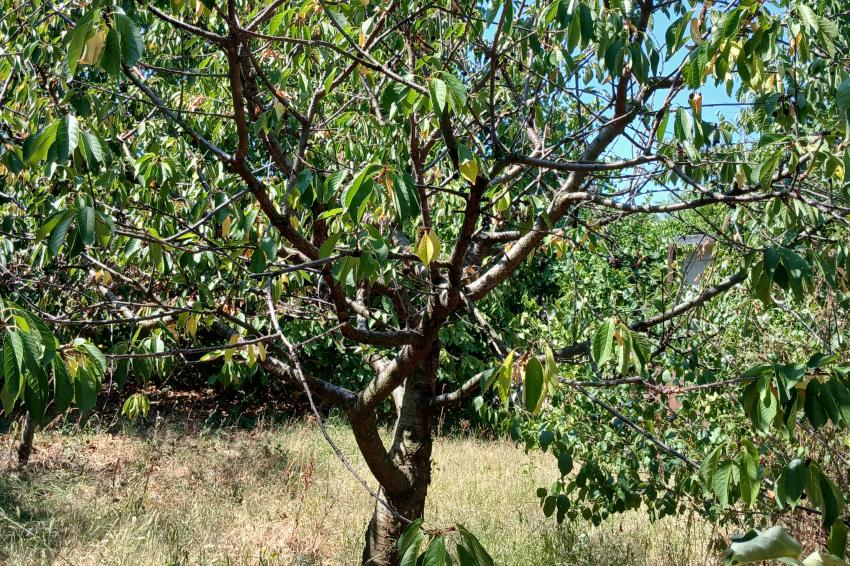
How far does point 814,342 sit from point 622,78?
231 centimetres

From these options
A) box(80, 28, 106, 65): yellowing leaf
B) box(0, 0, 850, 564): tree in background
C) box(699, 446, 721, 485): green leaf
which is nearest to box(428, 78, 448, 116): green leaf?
box(0, 0, 850, 564): tree in background

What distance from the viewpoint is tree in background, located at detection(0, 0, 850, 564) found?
5.46ft

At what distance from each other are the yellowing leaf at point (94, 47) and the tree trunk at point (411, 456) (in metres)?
1.95

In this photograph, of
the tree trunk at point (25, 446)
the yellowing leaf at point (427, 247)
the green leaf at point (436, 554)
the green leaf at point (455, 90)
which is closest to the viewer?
the green leaf at point (436, 554)

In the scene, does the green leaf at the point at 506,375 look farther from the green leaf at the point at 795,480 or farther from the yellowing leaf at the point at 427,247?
the green leaf at the point at 795,480

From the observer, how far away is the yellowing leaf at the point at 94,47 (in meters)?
1.51

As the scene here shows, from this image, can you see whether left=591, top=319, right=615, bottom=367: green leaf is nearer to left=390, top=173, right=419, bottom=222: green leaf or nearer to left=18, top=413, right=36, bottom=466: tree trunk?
left=390, top=173, right=419, bottom=222: green leaf

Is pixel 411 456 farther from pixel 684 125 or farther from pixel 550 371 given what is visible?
pixel 684 125

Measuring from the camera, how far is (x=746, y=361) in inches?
141

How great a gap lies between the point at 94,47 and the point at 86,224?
42cm

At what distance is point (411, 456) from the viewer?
3123 mm

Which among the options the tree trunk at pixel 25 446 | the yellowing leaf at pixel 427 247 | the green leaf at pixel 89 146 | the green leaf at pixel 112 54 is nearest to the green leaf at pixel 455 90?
the yellowing leaf at pixel 427 247

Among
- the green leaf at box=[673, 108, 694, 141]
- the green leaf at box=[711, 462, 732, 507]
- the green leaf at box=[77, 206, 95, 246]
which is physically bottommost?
the green leaf at box=[711, 462, 732, 507]

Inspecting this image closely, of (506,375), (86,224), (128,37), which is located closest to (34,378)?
(86,224)
